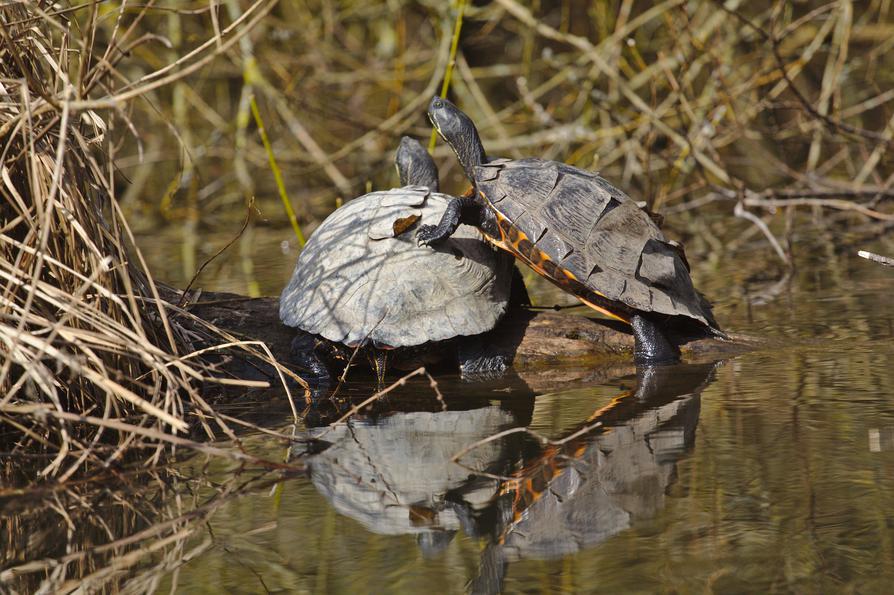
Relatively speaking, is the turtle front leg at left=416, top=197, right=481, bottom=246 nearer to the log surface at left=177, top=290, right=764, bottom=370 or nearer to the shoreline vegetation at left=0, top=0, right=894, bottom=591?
the log surface at left=177, top=290, right=764, bottom=370

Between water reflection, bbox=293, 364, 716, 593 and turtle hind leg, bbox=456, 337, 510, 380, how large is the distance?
45 centimetres

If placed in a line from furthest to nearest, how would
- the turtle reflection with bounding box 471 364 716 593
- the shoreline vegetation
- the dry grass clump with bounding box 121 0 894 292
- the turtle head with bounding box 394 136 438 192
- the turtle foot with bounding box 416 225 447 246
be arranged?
the dry grass clump with bounding box 121 0 894 292
the turtle head with bounding box 394 136 438 192
the turtle foot with bounding box 416 225 447 246
the shoreline vegetation
the turtle reflection with bounding box 471 364 716 593

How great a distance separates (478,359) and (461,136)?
39.7 inches

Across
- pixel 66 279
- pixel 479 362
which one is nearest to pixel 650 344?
pixel 479 362

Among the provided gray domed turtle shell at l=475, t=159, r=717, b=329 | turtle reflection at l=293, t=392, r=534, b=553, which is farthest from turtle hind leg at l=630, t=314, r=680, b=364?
turtle reflection at l=293, t=392, r=534, b=553

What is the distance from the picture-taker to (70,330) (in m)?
2.87

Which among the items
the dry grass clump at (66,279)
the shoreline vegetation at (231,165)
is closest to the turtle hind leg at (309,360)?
the shoreline vegetation at (231,165)

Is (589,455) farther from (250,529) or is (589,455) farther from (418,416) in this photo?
(250,529)

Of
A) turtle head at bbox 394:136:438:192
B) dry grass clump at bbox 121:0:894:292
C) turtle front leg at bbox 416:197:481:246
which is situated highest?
dry grass clump at bbox 121:0:894:292

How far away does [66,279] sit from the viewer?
3279 mm

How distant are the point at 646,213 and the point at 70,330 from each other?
2313 millimetres

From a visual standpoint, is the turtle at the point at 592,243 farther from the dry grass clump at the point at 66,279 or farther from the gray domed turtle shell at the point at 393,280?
the dry grass clump at the point at 66,279

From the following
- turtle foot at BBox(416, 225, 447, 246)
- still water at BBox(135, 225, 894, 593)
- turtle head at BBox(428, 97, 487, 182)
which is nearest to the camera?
still water at BBox(135, 225, 894, 593)

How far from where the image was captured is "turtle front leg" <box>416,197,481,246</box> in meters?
4.00
